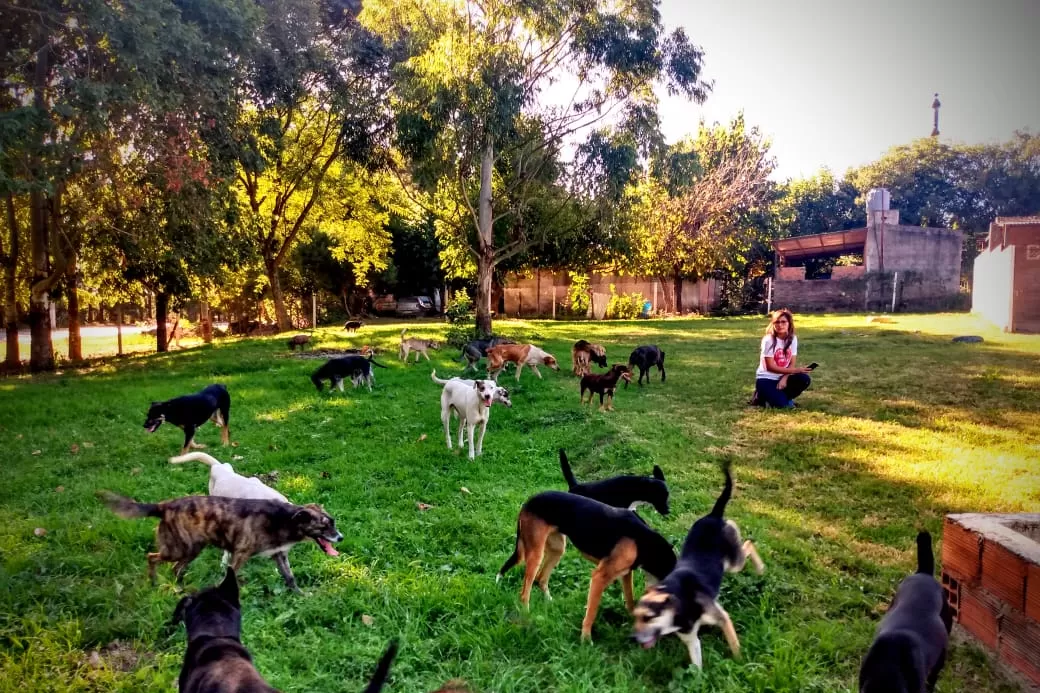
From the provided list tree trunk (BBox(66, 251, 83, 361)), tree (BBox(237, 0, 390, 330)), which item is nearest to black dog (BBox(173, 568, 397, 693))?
tree (BBox(237, 0, 390, 330))

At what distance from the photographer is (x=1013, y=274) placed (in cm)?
1059

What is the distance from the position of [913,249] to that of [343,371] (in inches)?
1174

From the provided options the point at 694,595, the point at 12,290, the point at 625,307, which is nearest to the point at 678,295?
the point at 625,307

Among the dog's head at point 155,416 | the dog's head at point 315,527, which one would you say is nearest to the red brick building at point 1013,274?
the dog's head at point 315,527

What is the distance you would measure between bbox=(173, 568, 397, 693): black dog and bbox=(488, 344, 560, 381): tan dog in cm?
955

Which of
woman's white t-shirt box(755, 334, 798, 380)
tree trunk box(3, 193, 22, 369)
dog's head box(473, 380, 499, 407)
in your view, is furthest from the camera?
tree trunk box(3, 193, 22, 369)

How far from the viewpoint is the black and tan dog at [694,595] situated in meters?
3.02

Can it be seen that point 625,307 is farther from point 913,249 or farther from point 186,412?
point 186,412

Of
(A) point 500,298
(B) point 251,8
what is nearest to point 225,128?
(B) point 251,8

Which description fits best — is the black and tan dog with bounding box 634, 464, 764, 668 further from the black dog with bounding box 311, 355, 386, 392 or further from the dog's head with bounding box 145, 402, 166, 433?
the black dog with bounding box 311, 355, 386, 392

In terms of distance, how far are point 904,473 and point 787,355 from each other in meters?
3.64

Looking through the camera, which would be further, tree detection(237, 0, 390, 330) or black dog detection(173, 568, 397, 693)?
tree detection(237, 0, 390, 330)

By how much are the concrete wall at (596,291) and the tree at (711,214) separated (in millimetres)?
822

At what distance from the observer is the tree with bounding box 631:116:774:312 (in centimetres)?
3253
